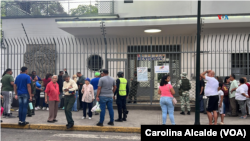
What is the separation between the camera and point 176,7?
13.0 metres

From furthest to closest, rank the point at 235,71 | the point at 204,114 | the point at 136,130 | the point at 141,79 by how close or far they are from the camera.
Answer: the point at 235,71 < the point at 141,79 < the point at 204,114 < the point at 136,130

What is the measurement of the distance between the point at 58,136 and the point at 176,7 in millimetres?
9290

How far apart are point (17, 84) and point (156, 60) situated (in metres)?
6.85

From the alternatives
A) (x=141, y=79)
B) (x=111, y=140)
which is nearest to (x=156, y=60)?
(x=141, y=79)

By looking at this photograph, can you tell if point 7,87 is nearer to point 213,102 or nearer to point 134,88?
point 134,88

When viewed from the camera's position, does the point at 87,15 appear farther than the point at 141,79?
Yes

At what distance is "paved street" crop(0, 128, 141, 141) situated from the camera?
21.3ft

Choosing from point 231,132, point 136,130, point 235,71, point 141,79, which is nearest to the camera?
point 231,132

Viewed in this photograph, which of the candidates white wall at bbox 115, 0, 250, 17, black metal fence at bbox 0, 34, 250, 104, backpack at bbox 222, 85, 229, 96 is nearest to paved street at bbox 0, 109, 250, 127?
backpack at bbox 222, 85, 229, 96

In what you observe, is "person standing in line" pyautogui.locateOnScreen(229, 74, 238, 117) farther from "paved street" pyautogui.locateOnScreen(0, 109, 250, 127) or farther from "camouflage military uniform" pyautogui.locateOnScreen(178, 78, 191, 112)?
"camouflage military uniform" pyautogui.locateOnScreen(178, 78, 191, 112)

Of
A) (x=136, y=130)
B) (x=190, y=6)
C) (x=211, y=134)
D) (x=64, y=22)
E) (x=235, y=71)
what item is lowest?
(x=136, y=130)

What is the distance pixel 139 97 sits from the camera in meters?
11.6

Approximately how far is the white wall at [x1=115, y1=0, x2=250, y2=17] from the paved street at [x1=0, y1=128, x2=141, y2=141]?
7.94 meters

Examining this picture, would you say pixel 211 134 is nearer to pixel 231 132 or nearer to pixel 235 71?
pixel 231 132
